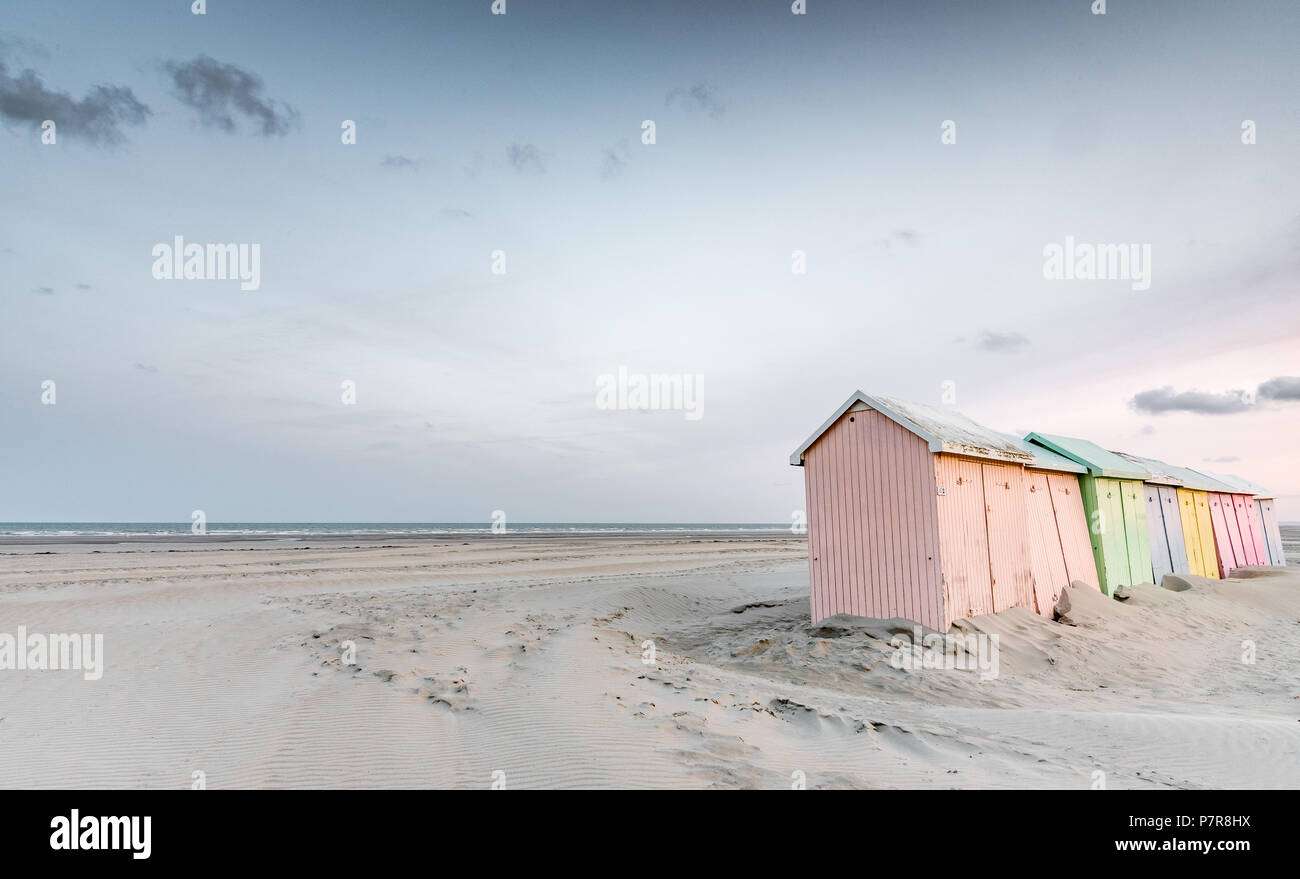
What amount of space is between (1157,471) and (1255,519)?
→ 1094cm

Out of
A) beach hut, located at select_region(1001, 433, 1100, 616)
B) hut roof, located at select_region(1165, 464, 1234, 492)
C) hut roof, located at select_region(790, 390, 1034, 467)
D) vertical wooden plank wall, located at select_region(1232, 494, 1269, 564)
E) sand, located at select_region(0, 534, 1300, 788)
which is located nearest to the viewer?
sand, located at select_region(0, 534, 1300, 788)

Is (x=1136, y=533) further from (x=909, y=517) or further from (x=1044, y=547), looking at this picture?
(x=909, y=517)

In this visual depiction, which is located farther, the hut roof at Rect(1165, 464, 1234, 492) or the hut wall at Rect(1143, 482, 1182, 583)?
the hut roof at Rect(1165, 464, 1234, 492)

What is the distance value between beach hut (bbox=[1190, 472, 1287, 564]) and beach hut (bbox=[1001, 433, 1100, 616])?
44.1 feet

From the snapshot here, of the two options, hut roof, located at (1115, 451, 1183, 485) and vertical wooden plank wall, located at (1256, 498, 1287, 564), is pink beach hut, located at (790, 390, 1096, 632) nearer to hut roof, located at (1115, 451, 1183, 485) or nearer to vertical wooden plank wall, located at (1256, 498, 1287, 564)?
hut roof, located at (1115, 451, 1183, 485)

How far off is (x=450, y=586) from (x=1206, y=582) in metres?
20.8

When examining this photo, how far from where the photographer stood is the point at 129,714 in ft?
21.3

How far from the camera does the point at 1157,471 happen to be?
18781mm

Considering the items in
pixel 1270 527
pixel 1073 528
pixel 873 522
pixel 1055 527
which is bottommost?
pixel 1270 527

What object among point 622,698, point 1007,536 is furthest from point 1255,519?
point 622,698

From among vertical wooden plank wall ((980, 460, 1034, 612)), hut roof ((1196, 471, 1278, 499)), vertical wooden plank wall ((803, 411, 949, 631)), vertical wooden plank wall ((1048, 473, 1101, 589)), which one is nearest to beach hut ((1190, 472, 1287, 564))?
hut roof ((1196, 471, 1278, 499))

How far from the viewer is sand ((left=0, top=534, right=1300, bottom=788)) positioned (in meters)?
5.10

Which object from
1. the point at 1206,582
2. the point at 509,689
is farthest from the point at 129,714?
the point at 1206,582
